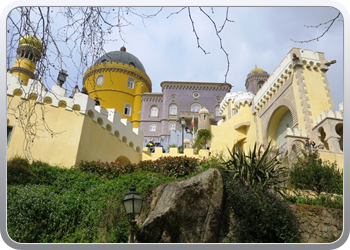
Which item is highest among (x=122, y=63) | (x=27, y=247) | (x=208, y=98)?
(x=122, y=63)

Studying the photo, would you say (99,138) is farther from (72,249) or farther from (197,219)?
(72,249)

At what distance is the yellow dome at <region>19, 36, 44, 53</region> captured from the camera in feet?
14.4

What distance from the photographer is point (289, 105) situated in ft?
53.7

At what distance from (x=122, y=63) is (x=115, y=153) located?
2310cm

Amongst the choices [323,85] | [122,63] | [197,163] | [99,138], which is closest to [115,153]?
[99,138]

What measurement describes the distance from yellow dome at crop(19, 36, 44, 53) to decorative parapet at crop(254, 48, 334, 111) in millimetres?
12929

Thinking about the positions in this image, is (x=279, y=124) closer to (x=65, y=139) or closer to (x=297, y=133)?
(x=297, y=133)

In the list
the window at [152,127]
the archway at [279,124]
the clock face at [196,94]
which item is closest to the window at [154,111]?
the window at [152,127]

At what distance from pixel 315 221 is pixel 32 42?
22.5 ft

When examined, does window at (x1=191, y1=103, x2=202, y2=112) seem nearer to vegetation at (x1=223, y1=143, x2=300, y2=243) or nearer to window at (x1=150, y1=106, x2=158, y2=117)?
window at (x1=150, y1=106, x2=158, y2=117)

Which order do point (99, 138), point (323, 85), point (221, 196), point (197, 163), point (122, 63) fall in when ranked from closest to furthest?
point (221, 196)
point (197, 163)
point (99, 138)
point (323, 85)
point (122, 63)

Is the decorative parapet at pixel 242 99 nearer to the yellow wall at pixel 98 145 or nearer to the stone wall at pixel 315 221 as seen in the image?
the yellow wall at pixel 98 145

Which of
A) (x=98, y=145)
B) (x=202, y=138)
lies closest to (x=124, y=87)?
(x=202, y=138)

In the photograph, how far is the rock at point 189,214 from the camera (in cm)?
620
